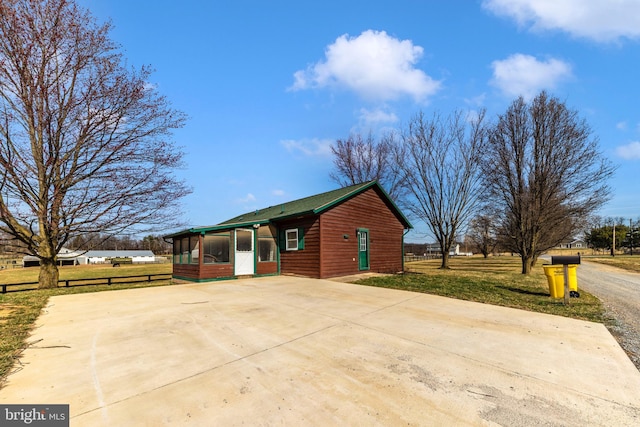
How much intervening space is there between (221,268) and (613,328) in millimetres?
12770

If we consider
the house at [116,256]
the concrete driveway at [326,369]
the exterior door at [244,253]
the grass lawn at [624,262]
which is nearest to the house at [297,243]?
the exterior door at [244,253]

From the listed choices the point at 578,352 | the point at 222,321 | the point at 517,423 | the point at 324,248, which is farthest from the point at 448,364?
the point at 324,248

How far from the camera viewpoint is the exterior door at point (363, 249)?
1556 centimetres

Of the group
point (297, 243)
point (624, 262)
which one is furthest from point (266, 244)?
point (624, 262)

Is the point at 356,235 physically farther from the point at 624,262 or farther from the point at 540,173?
the point at 624,262

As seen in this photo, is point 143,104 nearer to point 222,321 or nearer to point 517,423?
point 222,321

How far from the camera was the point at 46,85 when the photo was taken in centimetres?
1130

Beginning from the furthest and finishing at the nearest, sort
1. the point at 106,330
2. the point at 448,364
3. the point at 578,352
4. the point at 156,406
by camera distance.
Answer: the point at 106,330 → the point at 578,352 → the point at 448,364 → the point at 156,406

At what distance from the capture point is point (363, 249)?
15.8 metres

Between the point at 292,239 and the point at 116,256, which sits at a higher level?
the point at 292,239

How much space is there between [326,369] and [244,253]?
35.8 ft

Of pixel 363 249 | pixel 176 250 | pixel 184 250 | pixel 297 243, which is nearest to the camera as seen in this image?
pixel 297 243

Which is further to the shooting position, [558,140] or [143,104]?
[558,140]

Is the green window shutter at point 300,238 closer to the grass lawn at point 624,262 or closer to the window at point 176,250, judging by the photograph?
the window at point 176,250
